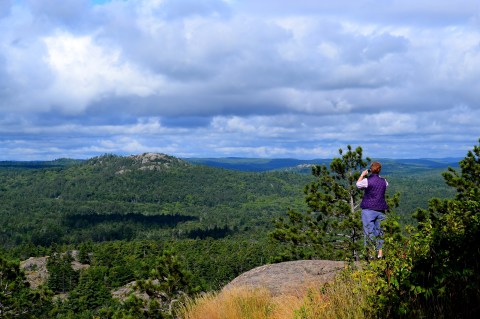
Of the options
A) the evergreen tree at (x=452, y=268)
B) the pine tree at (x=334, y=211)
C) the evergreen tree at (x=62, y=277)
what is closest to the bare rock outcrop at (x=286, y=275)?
the evergreen tree at (x=452, y=268)

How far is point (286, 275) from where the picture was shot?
12078mm

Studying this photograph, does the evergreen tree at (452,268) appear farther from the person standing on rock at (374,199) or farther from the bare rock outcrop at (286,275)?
the person standing on rock at (374,199)

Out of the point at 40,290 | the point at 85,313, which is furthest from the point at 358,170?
the point at 85,313

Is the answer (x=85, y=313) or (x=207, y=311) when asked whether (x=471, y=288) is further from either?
(x=85, y=313)

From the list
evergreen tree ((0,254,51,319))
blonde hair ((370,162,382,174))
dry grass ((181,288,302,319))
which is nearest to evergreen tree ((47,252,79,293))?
evergreen tree ((0,254,51,319))

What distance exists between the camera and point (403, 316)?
5.47 meters

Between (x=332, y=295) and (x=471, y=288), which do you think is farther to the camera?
(x=332, y=295)

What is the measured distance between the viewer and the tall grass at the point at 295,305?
6.03 m

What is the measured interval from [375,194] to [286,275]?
3.34 metres

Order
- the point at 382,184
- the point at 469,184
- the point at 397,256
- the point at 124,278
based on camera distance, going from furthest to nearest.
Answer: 1. the point at 124,278
2. the point at 469,184
3. the point at 382,184
4. the point at 397,256

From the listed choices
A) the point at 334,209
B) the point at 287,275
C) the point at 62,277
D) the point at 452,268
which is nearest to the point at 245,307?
the point at 452,268

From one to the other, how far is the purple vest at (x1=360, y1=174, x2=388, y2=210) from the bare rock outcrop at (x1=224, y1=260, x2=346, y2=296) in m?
1.81

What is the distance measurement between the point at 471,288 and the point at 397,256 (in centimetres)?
110

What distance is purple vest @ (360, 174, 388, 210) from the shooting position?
12328 millimetres
